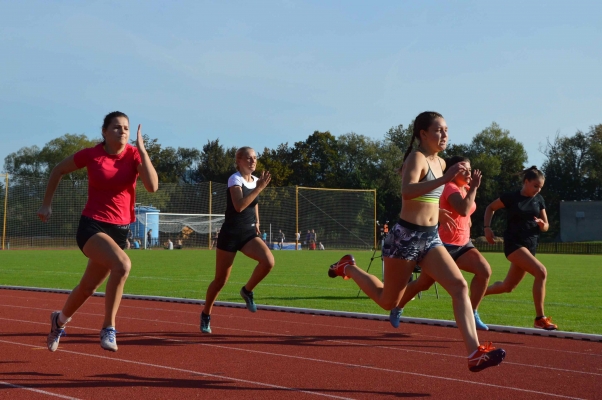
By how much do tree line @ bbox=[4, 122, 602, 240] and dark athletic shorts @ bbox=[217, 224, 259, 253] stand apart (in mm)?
65295

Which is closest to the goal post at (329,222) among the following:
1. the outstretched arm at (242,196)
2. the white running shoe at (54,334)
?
the outstretched arm at (242,196)

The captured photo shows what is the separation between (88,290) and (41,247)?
43.4 meters

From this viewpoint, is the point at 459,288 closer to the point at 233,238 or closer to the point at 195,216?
the point at 233,238

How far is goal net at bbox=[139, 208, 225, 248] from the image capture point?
49.2m

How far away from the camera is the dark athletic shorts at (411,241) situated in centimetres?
582

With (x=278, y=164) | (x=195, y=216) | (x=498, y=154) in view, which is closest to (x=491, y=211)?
(x=195, y=216)

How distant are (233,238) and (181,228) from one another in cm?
4213

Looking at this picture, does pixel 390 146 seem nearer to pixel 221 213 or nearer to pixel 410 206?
pixel 221 213

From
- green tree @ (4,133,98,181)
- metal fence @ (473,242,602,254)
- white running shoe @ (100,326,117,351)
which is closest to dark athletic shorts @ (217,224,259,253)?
white running shoe @ (100,326,117,351)

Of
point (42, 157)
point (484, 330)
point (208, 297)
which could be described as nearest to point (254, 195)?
point (208, 297)

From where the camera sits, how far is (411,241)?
584 centimetres

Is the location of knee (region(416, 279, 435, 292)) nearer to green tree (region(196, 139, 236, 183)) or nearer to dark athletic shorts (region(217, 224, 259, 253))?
dark athletic shorts (region(217, 224, 259, 253))

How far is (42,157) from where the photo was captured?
8694 centimetres

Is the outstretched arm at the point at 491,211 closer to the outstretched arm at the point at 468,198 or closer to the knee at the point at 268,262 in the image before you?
the knee at the point at 268,262
